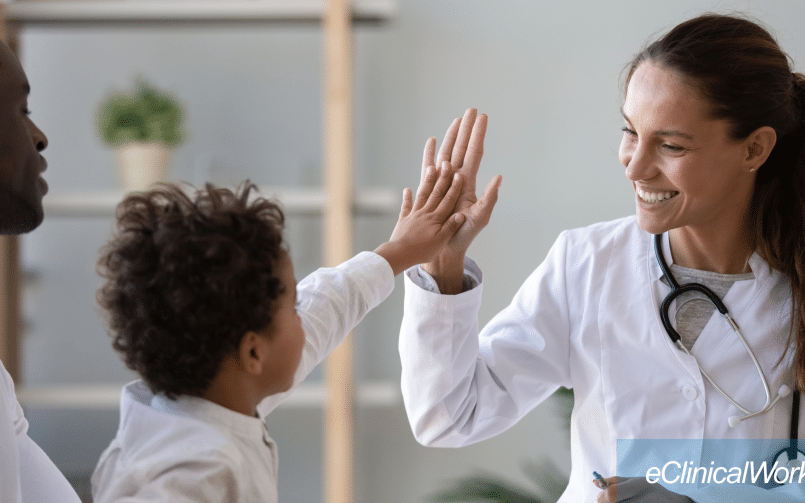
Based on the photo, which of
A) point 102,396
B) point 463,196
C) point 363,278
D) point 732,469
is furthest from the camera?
point 102,396

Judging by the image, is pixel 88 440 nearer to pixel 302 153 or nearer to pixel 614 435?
pixel 302 153

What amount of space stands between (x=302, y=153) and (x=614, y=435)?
159 centimetres

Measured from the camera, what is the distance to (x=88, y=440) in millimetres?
2418

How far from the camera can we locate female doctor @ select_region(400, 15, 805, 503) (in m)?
1.09

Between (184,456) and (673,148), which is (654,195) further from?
(184,456)

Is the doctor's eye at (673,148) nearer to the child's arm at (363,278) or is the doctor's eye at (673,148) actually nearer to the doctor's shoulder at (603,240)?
the doctor's shoulder at (603,240)

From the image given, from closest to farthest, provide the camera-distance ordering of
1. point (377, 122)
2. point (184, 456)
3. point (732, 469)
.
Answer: point (184, 456), point (732, 469), point (377, 122)

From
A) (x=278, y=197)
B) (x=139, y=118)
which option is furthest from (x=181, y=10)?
(x=278, y=197)

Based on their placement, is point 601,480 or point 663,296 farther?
point 663,296

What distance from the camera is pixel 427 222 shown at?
3.65 ft

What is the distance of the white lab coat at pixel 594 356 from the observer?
1.10 m

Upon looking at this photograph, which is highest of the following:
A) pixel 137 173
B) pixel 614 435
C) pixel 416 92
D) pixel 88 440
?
pixel 416 92

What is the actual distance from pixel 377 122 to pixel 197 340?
1.78 m

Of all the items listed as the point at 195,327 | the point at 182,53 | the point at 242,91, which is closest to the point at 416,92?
the point at 242,91
